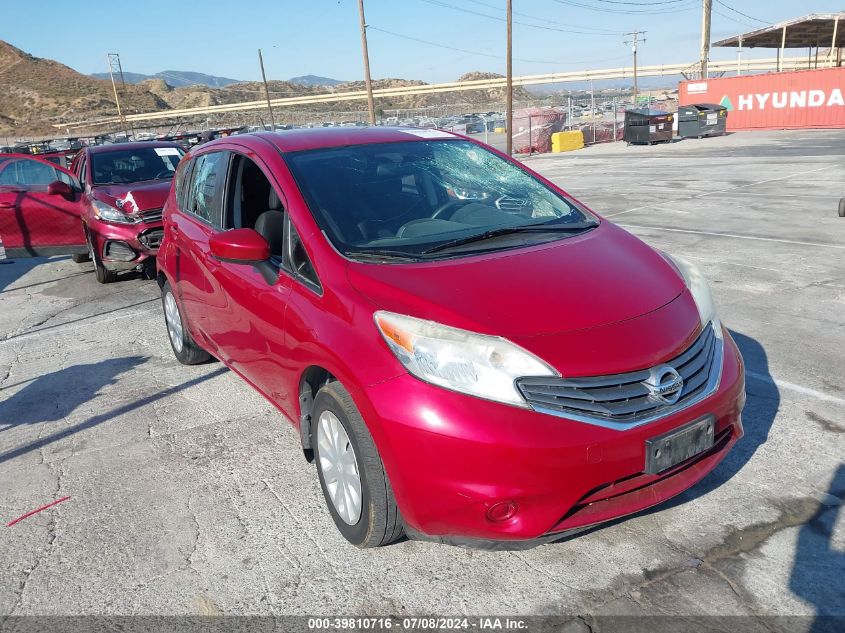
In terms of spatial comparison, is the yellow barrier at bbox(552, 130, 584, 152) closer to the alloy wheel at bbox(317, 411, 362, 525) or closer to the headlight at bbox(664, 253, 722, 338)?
the headlight at bbox(664, 253, 722, 338)

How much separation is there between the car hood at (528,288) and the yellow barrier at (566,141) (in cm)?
2845

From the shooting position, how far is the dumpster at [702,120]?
30766 mm

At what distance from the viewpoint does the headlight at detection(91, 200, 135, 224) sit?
8.66 m

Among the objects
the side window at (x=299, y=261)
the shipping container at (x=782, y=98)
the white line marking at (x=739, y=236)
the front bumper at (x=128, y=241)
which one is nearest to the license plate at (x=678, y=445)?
the side window at (x=299, y=261)

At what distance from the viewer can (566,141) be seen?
30.6 meters

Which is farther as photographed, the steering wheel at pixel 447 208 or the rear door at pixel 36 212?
the rear door at pixel 36 212

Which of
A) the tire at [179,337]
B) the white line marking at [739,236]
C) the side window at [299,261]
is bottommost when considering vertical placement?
the white line marking at [739,236]

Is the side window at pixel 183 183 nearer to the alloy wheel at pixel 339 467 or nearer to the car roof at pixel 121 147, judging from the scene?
the alloy wheel at pixel 339 467

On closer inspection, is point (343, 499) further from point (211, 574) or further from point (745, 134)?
point (745, 134)

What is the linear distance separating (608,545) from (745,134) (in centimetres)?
3219

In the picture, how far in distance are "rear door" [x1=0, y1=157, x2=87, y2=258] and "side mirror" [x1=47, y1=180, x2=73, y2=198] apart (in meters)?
0.01

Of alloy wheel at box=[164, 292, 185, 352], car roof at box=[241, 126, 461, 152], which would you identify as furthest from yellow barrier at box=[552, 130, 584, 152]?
car roof at box=[241, 126, 461, 152]

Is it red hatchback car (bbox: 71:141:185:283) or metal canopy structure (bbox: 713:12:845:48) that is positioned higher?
metal canopy structure (bbox: 713:12:845:48)

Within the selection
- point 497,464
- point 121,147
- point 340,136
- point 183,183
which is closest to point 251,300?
point 340,136
